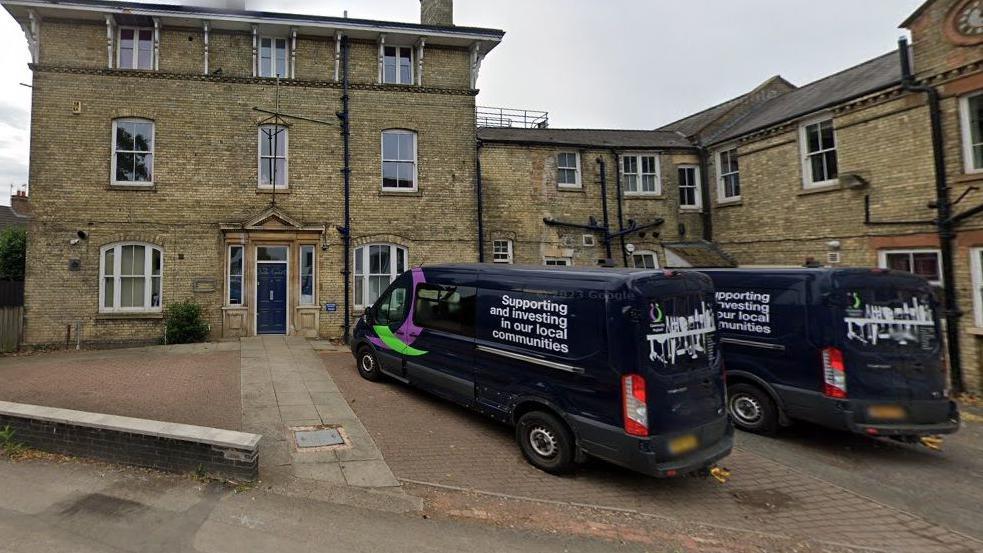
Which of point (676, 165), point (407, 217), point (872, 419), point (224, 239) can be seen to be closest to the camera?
point (872, 419)

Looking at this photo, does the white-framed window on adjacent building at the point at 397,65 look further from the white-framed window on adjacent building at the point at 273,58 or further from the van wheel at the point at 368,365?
the van wheel at the point at 368,365

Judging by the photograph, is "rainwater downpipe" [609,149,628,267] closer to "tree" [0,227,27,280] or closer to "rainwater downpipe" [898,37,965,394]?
"rainwater downpipe" [898,37,965,394]

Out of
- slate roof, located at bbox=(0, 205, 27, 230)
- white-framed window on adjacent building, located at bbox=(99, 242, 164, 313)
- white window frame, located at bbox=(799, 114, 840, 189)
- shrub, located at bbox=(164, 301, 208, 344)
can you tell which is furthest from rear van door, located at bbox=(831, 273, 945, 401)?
slate roof, located at bbox=(0, 205, 27, 230)

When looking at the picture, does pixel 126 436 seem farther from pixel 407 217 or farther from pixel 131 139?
pixel 131 139

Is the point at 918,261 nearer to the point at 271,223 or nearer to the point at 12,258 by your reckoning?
the point at 271,223

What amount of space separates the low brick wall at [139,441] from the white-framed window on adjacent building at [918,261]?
1245cm

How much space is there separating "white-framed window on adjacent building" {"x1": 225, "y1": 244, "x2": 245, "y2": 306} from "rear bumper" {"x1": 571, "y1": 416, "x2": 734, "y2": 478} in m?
11.1

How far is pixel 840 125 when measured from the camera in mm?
12133

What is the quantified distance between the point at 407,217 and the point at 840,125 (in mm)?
11834

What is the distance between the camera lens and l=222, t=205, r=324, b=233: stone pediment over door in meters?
12.7

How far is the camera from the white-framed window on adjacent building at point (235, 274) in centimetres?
1282

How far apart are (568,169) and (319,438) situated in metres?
12.8

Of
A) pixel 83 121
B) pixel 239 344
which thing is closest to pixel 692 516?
pixel 239 344

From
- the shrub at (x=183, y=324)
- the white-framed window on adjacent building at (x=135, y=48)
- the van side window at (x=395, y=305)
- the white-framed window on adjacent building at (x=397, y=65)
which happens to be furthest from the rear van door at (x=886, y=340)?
the white-framed window on adjacent building at (x=135, y=48)
